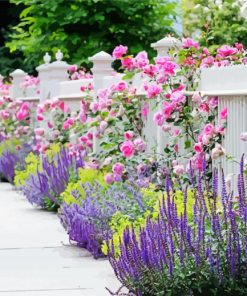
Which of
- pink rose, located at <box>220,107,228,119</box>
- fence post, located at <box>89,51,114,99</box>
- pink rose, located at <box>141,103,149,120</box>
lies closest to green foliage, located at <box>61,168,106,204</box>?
pink rose, located at <box>141,103,149,120</box>

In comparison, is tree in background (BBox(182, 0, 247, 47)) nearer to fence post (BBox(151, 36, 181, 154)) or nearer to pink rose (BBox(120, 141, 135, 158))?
fence post (BBox(151, 36, 181, 154))

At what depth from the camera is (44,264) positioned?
802 cm

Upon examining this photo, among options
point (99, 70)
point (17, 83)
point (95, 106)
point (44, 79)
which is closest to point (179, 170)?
point (95, 106)

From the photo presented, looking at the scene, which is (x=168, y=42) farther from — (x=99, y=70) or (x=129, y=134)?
(x=99, y=70)

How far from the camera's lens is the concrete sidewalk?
7016mm

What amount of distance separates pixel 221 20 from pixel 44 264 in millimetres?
11155

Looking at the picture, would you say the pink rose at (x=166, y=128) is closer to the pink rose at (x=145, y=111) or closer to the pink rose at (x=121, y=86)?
the pink rose at (x=145, y=111)

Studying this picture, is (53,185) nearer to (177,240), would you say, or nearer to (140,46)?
(177,240)

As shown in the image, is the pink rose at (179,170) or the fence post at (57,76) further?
the fence post at (57,76)

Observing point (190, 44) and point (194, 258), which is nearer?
point (194, 258)

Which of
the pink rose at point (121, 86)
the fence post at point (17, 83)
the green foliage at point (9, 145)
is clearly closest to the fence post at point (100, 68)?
the pink rose at point (121, 86)

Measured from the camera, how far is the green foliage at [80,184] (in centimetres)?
974

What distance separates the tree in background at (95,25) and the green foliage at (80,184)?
27.9ft

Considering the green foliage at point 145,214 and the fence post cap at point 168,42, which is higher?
the fence post cap at point 168,42
